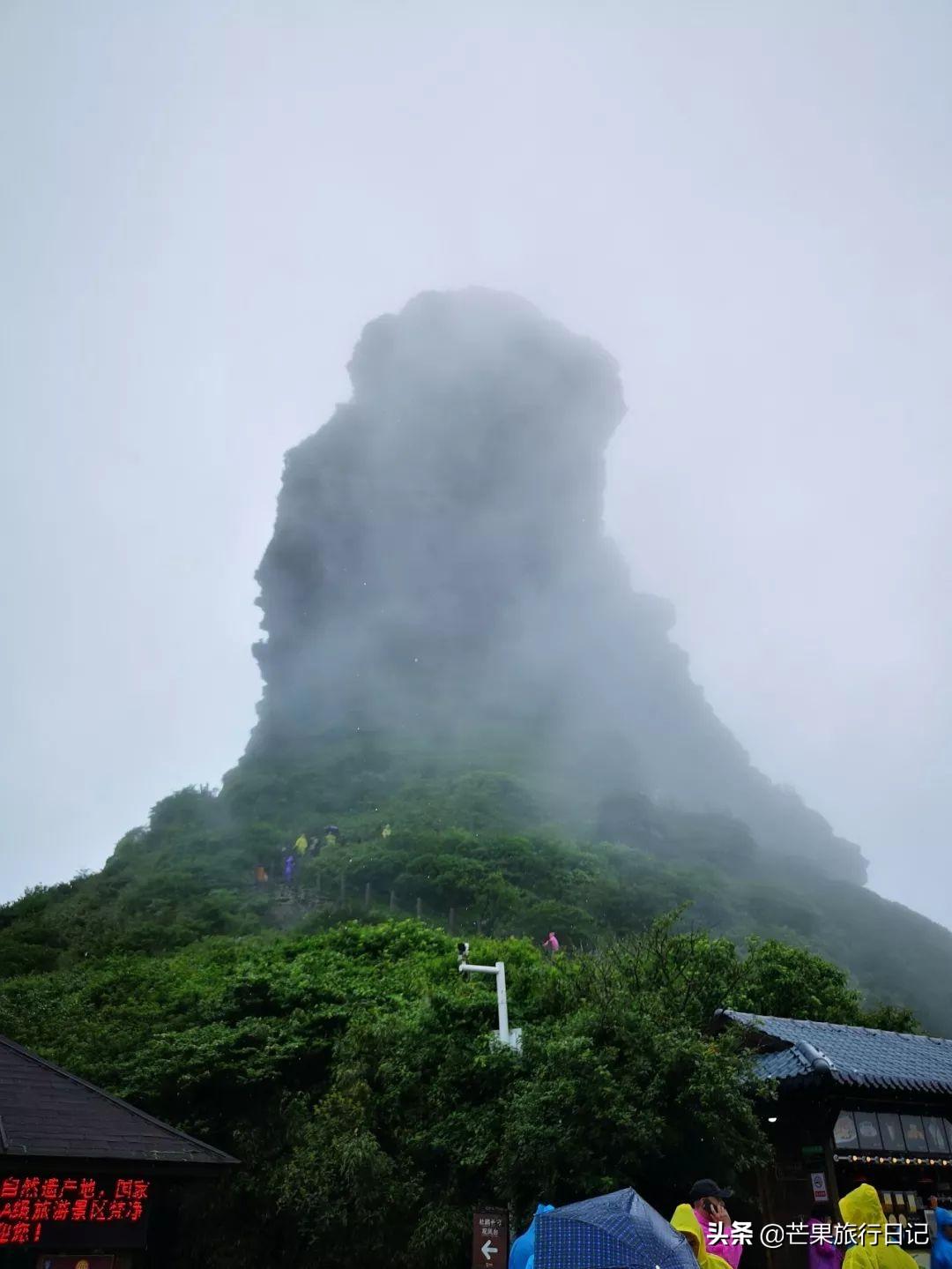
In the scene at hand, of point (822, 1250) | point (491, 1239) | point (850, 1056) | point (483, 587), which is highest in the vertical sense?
point (483, 587)

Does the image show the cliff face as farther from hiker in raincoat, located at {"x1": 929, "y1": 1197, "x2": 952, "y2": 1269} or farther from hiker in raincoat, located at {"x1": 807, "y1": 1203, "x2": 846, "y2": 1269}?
hiker in raincoat, located at {"x1": 929, "y1": 1197, "x2": 952, "y2": 1269}

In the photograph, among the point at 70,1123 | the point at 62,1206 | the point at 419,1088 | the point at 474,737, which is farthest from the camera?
the point at 474,737

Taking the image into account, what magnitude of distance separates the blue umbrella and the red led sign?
16.0ft

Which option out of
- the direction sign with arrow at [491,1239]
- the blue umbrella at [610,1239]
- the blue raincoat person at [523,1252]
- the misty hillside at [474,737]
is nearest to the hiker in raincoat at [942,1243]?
the blue umbrella at [610,1239]

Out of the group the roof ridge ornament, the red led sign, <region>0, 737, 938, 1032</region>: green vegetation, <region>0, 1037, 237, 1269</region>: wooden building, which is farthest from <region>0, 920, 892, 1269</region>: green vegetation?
<region>0, 737, 938, 1032</region>: green vegetation

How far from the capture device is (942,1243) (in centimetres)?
553

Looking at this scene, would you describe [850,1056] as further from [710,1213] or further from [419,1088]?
[710,1213]

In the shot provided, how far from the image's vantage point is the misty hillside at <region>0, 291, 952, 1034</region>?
126 feet

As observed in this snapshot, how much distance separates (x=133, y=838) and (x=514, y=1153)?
1841 inches

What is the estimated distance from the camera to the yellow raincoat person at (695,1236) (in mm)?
5547

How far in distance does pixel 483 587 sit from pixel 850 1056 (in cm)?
8020

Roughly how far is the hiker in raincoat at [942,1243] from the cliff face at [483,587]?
211 feet

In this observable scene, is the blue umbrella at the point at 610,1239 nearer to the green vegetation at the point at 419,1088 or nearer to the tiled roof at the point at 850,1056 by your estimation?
the green vegetation at the point at 419,1088

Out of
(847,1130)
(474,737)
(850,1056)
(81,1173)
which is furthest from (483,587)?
(81,1173)
